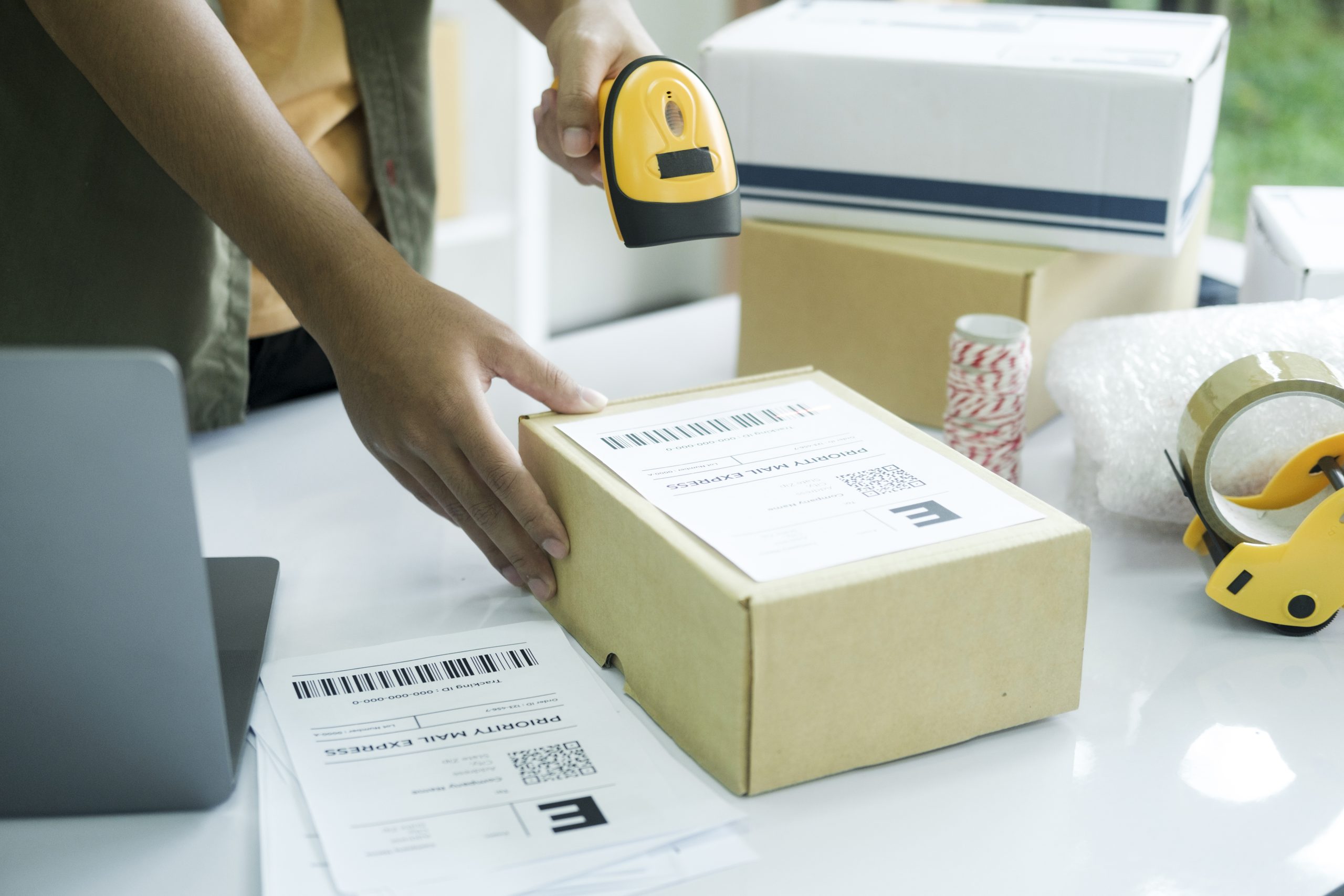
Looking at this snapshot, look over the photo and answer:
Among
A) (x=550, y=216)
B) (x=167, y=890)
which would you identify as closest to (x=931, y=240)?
(x=167, y=890)

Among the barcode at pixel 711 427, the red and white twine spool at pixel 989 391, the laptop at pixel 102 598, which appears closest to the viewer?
the laptop at pixel 102 598

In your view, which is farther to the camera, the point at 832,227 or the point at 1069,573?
the point at 832,227

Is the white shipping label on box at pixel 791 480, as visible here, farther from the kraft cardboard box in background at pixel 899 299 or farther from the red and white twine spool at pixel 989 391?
the kraft cardboard box in background at pixel 899 299

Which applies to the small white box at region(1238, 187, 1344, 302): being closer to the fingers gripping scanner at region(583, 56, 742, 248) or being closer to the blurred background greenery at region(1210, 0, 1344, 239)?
the fingers gripping scanner at region(583, 56, 742, 248)

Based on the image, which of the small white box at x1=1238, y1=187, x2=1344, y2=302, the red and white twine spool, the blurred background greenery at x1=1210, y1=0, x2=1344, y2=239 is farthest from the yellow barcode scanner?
the blurred background greenery at x1=1210, y1=0, x2=1344, y2=239

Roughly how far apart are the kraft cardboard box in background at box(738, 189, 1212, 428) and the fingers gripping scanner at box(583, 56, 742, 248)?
277 millimetres

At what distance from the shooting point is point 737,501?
1.90ft

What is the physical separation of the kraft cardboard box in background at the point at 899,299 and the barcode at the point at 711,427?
0.27m

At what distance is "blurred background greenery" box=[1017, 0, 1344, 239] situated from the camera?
3520 millimetres

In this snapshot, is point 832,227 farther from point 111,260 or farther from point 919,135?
point 111,260

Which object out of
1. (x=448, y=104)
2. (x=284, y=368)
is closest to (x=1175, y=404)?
(x=284, y=368)

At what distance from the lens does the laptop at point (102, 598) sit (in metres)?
0.43

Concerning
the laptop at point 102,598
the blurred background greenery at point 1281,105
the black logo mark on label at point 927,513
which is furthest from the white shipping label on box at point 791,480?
the blurred background greenery at point 1281,105

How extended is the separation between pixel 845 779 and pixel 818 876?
0.22 ft
